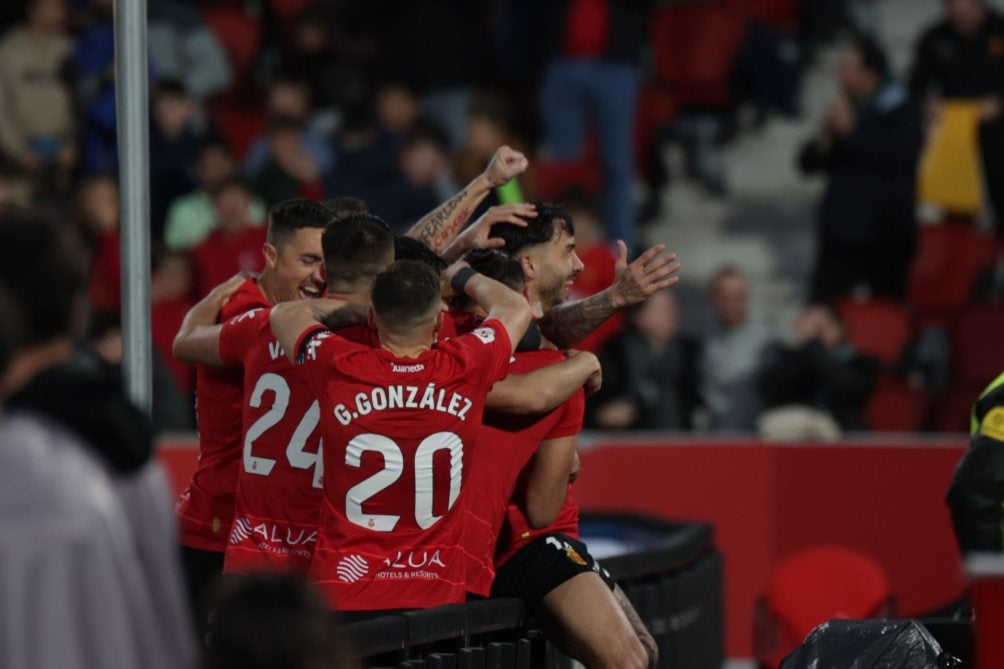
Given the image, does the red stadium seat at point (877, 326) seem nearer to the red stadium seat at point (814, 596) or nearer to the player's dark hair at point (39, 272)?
the red stadium seat at point (814, 596)

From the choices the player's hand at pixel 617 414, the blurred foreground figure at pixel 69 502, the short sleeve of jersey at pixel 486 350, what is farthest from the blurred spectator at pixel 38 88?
the blurred foreground figure at pixel 69 502

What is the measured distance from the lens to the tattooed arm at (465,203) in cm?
774

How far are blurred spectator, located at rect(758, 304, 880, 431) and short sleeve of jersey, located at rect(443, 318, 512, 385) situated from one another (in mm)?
6955

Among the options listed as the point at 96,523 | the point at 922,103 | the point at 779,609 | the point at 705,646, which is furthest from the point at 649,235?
the point at 96,523

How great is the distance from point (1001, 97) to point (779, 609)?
5.24m

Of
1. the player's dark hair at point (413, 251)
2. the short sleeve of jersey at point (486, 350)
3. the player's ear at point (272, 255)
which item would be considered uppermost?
the player's dark hair at point (413, 251)

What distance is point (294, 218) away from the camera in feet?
24.0

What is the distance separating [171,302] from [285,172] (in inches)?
77.7

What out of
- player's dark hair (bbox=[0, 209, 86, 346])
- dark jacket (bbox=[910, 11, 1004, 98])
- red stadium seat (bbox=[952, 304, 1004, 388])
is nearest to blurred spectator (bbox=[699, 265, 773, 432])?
red stadium seat (bbox=[952, 304, 1004, 388])

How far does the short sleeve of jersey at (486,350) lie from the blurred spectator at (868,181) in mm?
8398

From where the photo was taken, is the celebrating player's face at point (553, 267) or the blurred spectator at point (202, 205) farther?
the blurred spectator at point (202, 205)

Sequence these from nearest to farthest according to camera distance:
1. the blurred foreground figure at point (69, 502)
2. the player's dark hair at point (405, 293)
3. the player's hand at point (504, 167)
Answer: the blurred foreground figure at point (69, 502) < the player's dark hair at point (405, 293) < the player's hand at point (504, 167)

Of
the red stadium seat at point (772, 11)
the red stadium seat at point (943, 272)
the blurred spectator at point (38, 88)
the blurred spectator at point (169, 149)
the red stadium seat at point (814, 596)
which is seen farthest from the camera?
the red stadium seat at point (772, 11)

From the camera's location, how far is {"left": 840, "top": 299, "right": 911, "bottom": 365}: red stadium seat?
14414 mm
